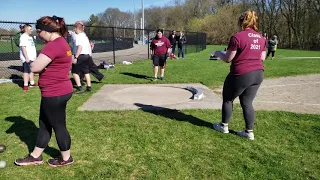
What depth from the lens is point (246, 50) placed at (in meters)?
4.09

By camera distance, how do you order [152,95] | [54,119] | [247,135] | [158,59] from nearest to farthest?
1. [54,119]
2. [247,135]
3. [152,95]
4. [158,59]

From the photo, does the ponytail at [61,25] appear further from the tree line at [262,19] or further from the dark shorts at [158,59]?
the tree line at [262,19]

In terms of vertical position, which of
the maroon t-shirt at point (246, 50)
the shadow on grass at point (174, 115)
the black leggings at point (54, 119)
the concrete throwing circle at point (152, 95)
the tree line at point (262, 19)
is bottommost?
the shadow on grass at point (174, 115)

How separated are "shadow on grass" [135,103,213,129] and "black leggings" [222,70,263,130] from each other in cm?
76

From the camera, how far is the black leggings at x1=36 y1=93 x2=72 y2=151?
3.22 metres

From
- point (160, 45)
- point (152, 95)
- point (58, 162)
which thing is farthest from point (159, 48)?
point (58, 162)

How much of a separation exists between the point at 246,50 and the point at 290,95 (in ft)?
14.6

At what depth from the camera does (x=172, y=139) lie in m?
4.47

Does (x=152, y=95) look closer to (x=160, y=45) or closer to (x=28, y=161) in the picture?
(x=160, y=45)

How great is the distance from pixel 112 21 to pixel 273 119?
291ft

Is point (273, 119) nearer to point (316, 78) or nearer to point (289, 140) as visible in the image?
point (289, 140)

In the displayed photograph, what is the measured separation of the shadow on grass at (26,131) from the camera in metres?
4.05

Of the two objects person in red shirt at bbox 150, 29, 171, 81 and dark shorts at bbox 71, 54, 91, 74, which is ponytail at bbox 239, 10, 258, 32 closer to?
dark shorts at bbox 71, 54, 91, 74

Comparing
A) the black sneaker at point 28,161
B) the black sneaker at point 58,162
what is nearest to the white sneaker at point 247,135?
the black sneaker at point 58,162
